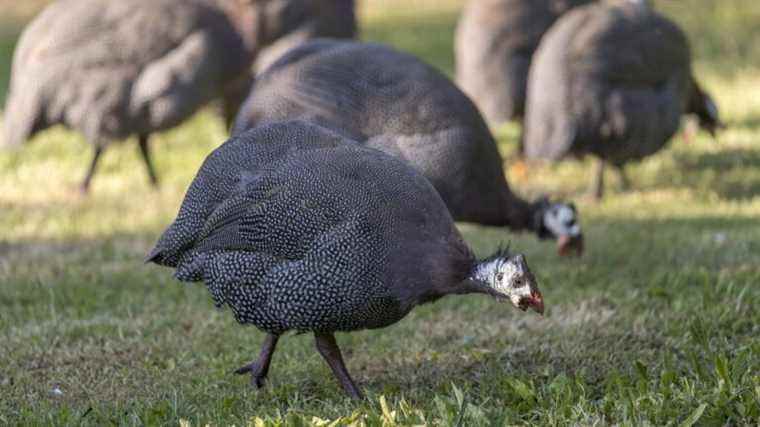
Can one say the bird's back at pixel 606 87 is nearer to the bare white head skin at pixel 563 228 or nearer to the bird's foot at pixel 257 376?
the bare white head skin at pixel 563 228

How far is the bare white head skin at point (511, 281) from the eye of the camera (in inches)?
133

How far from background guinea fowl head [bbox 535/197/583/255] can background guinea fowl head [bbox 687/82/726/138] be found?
2.44 meters

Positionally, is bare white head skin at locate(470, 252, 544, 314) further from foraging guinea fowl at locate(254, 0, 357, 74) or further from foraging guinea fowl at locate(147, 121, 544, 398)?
foraging guinea fowl at locate(254, 0, 357, 74)

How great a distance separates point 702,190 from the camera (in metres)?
7.30

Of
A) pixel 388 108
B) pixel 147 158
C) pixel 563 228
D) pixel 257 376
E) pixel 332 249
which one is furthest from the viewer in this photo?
pixel 147 158

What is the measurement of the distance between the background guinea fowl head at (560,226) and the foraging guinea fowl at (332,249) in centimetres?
202

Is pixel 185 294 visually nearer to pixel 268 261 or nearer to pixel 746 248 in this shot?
pixel 268 261

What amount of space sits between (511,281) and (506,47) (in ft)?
13.4

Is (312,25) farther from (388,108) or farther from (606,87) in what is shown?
(388,108)

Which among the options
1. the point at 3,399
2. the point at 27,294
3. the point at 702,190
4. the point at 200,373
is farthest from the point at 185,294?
the point at 702,190

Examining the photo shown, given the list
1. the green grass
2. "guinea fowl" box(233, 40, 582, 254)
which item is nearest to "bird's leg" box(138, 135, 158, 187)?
the green grass

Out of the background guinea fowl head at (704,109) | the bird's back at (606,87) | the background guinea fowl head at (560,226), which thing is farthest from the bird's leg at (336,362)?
the background guinea fowl head at (704,109)

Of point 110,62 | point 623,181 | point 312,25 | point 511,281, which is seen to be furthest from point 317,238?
point 623,181

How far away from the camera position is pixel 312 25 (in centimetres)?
684
